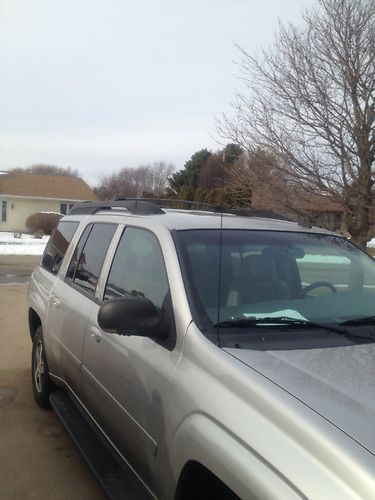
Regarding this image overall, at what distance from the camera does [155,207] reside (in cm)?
336

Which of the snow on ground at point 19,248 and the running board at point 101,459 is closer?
the running board at point 101,459

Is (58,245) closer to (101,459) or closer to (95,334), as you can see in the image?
(95,334)

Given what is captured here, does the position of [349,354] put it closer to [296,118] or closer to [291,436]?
[291,436]

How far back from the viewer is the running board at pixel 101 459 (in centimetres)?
A: 260

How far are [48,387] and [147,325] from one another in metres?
2.48

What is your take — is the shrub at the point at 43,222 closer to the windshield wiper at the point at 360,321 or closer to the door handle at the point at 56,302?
the door handle at the point at 56,302

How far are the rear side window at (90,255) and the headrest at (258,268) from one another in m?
1.06

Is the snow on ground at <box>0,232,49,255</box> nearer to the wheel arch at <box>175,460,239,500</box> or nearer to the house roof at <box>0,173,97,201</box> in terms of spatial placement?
the house roof at <box>0,173,97,201</box>

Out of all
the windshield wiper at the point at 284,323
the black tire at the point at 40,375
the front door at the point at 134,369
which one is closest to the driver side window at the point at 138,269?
the front door at the point at 134,369

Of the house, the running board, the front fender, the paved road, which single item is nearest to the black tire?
the paved road

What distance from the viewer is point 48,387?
4520 mm

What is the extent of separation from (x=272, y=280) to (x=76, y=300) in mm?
1475

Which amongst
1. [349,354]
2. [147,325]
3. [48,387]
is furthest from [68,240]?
[349,354]

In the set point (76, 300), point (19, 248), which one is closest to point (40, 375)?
point (76, 300)
